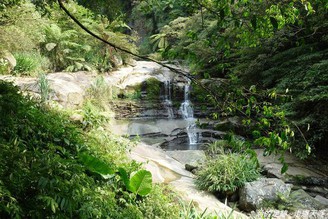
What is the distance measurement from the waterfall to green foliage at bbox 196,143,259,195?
321cm

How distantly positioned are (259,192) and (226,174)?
59 centimetres

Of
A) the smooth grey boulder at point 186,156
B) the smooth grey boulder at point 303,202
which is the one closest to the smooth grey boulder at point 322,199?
the smooth grey boulder at point 303,202

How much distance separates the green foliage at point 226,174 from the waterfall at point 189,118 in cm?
321

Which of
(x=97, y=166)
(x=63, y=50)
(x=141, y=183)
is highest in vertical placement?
(x=63, y=50)

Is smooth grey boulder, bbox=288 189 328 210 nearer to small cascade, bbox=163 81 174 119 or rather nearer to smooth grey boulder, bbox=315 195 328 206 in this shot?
smooth grey boulder, bbox=315 195 328 206

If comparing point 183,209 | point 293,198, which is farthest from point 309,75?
point 183,209

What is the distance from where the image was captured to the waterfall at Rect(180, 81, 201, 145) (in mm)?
9255

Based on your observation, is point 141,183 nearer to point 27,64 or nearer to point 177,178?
point 177,178

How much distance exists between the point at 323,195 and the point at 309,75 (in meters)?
2.62

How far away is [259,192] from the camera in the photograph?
4.70 meters

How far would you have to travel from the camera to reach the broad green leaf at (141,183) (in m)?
3.05

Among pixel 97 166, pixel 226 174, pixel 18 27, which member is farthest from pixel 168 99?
pixel 97 166

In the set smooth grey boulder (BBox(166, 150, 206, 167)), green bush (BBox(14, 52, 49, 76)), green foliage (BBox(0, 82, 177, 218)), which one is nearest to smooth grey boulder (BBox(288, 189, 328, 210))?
smooth grey boulder (BBox(166, 150, 206, 167))

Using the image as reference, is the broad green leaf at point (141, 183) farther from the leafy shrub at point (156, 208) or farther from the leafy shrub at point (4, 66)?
the leafy shrub at point (4, 66)
